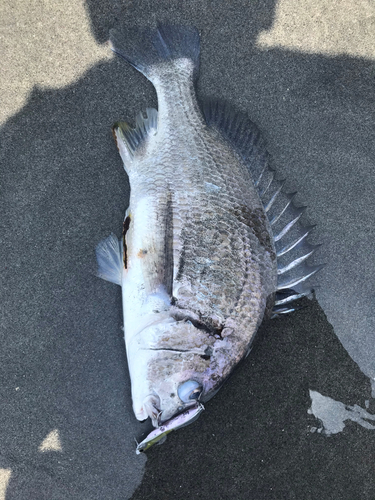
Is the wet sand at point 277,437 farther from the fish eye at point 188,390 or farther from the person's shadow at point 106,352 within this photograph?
the fish eye at point 188,390

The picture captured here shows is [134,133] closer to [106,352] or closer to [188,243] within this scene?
[188,243]

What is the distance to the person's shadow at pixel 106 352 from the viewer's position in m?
2.12

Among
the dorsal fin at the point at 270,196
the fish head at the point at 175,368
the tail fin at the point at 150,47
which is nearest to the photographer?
the fish head at the point at 175,368

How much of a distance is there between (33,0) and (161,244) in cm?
185

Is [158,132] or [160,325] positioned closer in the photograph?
[160,325]

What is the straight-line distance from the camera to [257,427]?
2201 mm

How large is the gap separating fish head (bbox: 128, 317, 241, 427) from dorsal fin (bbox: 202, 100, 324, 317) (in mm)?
540

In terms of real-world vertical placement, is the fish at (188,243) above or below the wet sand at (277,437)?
above

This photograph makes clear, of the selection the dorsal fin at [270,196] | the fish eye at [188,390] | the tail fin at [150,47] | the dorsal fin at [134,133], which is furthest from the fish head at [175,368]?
the tail fin at [150,47]

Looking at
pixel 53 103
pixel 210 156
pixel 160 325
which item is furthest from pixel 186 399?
pixel 53 103

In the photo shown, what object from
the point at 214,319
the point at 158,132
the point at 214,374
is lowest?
the point at 214,374

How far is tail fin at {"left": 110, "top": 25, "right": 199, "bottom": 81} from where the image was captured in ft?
7.23

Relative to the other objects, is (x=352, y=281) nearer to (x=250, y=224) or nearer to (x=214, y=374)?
(x=250, y=224)

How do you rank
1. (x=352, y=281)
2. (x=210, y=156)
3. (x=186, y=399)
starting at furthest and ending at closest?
(x=352, y=281)
(x=210, y=156)
(x=186, y=399)
